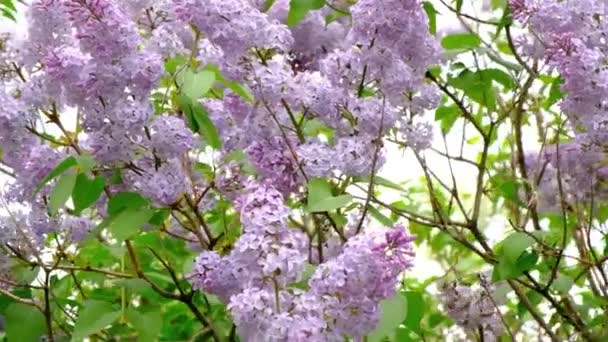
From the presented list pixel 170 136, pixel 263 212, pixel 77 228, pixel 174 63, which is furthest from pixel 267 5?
pixel 263 212

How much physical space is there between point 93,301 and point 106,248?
0.22 meters

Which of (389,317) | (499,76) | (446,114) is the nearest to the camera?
(389,317)

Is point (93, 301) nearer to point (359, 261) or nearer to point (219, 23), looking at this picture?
point (219, 23)

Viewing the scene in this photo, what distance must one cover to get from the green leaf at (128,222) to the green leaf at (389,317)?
0.99 ft

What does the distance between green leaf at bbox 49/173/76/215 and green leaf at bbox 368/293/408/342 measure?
14.9 inches

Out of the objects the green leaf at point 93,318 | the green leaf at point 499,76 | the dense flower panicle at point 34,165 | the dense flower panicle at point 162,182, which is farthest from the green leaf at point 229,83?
the green leaf at point 499,76

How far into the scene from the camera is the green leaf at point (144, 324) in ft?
4.36

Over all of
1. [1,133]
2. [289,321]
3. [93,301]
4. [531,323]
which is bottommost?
[289,321]

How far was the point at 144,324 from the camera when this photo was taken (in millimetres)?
1340

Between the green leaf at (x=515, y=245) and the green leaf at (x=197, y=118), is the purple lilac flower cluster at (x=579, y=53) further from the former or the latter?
the green leaf at (x=197, y=118)

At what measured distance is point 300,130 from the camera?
131cm

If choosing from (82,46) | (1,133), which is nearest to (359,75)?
(82,46)

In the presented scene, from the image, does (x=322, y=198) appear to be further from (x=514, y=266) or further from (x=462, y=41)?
(x=462, y=41)

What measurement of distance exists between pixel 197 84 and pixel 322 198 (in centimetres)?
19
